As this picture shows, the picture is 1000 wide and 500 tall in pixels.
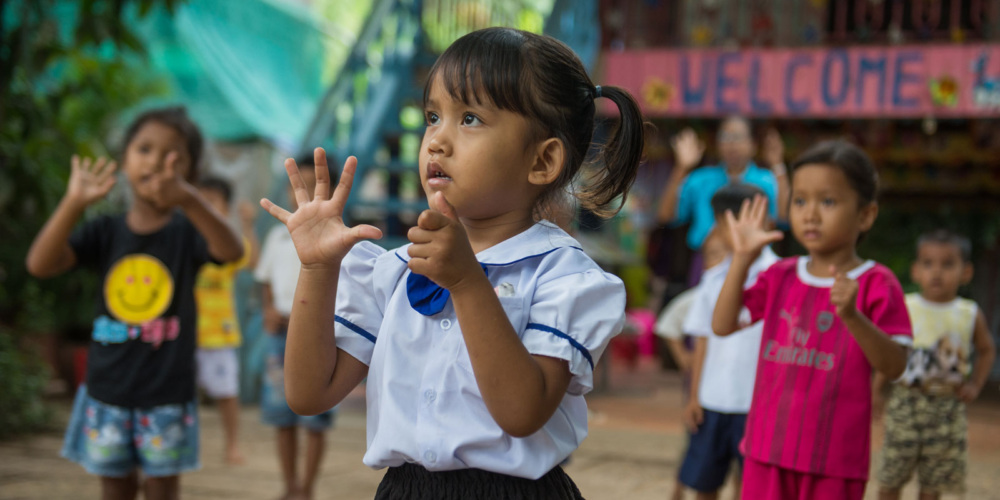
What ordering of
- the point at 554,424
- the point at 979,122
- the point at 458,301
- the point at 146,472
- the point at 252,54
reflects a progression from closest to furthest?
the point at 458,301 → the point at 554,424 → the point at 146,472 → the point at 979,122 → the point at 252,54

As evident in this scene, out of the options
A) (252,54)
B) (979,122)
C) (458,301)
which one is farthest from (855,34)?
(458,301)

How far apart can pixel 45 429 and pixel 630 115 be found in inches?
198

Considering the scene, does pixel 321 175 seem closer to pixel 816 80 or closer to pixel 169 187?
pixel 169 187

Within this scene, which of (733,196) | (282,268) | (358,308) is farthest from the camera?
(282,268)

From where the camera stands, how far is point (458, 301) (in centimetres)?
139

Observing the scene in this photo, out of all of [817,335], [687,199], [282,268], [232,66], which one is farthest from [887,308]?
[232,66]

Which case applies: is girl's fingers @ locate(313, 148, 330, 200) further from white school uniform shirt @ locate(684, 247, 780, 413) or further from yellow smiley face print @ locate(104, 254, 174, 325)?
white school uniform shirt @ locate(684, 247, 780, 413)

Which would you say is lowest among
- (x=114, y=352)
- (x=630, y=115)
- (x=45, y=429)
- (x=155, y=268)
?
(x=45, y=429)

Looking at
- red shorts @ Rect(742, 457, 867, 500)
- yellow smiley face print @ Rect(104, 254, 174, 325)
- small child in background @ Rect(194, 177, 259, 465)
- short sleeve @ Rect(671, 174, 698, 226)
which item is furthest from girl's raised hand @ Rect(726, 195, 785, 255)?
small child in background @ Rect(194, 177, 259, 465)

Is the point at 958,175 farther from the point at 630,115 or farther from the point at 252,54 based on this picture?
the point at 630,115

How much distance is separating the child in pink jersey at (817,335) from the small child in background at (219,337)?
3048 millimetres

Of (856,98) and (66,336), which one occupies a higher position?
(856,98)

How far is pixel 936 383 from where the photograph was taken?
3693 mm

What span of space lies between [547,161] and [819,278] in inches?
52.0
